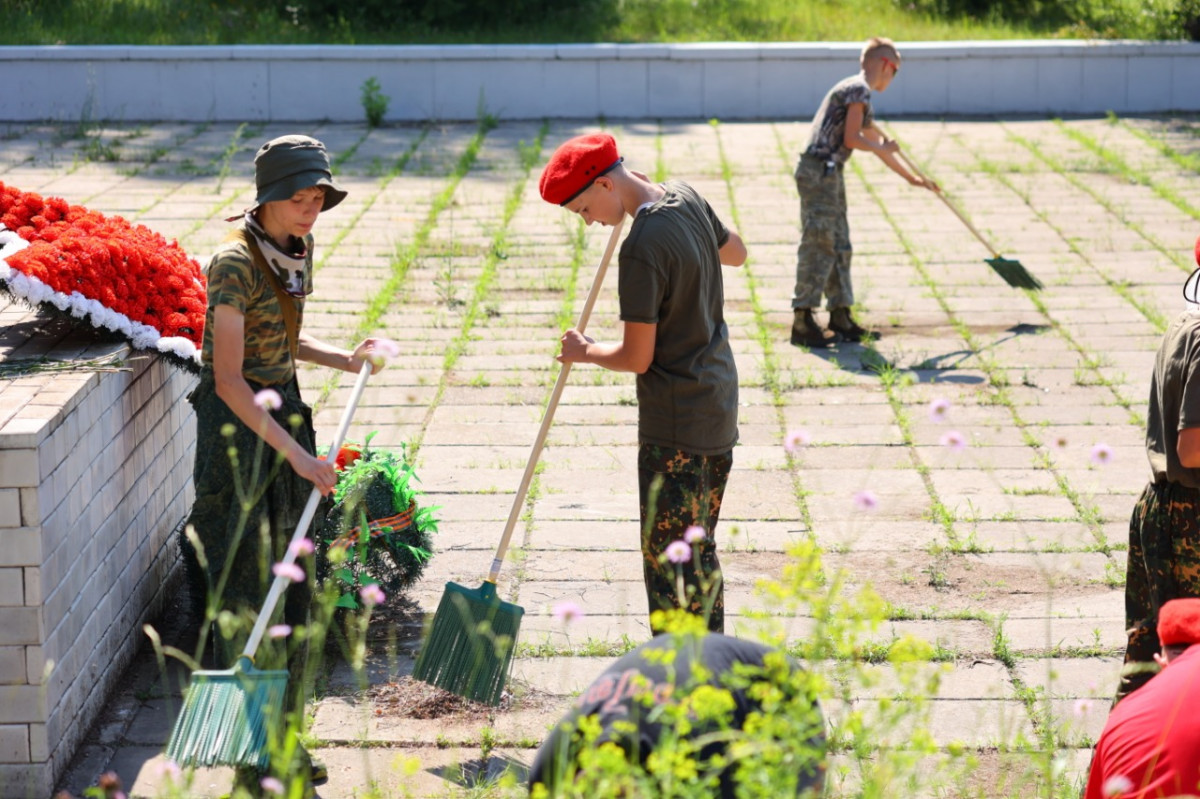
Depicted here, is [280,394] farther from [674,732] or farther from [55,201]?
[674,732]

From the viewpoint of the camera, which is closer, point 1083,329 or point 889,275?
point 1083,329

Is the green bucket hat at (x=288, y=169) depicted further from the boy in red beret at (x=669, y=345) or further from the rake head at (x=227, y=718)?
the rake head at (x=227, y=718)

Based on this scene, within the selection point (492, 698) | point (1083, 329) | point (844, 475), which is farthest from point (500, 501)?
point (1083, 329)

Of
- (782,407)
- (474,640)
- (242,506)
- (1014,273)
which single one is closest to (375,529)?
(474,640)

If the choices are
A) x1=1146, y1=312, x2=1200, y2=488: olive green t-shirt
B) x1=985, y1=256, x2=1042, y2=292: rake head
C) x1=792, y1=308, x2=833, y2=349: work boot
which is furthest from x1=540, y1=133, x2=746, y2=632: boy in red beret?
x1=985, y1=256, x2=1042, y2=292: rake head

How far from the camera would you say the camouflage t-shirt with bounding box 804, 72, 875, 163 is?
7695mm

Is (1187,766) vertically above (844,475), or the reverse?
(1187,766)

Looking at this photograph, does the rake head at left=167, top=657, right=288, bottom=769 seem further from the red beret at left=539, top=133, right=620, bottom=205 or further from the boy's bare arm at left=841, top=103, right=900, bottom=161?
the boy's bare arm at left=841, top=103, right=900, bottom=161

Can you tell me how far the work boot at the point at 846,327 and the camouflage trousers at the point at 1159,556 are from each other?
14.1 ft

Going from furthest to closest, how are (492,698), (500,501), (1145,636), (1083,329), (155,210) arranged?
(155,210) → (1083,329) → (500,501) → (492,698) → (1145,636)

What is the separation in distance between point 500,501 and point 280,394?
209 centimetres

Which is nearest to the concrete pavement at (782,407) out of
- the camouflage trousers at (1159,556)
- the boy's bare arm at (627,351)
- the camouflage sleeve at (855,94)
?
the camouflage trousers at (1159,556)

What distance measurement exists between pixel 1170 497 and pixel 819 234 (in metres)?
4.39

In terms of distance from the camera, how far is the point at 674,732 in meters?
2.49
